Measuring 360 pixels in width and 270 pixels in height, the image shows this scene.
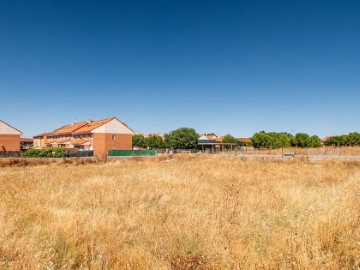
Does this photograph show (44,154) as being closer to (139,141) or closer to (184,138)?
(184,138)

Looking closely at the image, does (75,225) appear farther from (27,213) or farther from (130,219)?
(27,213)

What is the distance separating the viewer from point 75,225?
4359mm

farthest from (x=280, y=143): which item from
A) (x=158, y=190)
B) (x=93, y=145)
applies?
(x=158, y=190)

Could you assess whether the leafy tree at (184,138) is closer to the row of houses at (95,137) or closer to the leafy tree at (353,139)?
the row of houses at (95,137)

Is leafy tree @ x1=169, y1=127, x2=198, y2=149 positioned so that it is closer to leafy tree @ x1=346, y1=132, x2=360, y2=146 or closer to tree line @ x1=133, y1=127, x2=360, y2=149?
tree line @ x1=133, y1=127, x2=360, y2=149

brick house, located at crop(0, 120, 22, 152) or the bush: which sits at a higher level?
brick house, located at crop(0, 120, 22, 152)

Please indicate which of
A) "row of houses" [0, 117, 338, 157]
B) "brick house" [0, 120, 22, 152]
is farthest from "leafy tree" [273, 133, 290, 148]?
"brick house" [0, 120, 22, 152]

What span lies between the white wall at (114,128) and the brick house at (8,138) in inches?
654

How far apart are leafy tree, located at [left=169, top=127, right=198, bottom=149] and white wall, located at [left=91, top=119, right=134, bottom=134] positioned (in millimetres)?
16741

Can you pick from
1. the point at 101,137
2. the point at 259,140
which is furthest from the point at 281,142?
the point at 101,137

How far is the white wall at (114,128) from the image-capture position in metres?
56.1

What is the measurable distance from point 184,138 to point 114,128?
21.9 m

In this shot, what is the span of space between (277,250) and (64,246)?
3.11 m

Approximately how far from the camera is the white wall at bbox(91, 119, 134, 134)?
56.1 meters
